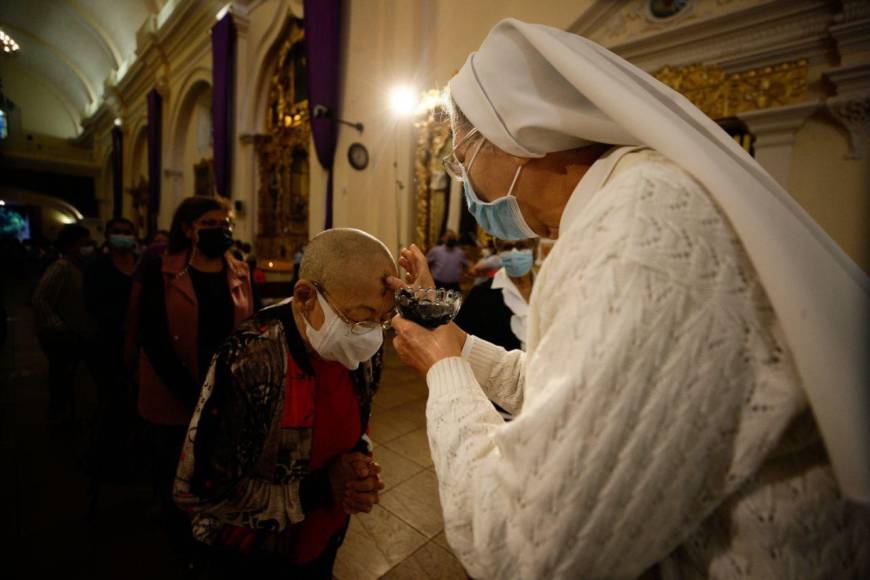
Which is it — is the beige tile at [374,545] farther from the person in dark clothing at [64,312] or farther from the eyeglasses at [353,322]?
the person in dark clothing at [64,312]

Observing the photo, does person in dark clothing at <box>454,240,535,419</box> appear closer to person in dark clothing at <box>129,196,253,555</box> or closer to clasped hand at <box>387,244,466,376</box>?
person in dark clothing at <box>129,196,253,555</box>

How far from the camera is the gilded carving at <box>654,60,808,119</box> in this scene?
3.80 meters

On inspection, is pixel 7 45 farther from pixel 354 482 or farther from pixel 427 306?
pixel 427 306

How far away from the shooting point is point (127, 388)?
2.44m

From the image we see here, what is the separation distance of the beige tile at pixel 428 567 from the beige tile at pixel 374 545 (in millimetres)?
43

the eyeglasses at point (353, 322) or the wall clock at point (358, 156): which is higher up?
the wall clock at point (358, 156)

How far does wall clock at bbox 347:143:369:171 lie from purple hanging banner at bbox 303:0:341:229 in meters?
0.71

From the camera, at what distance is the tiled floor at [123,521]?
2.16m

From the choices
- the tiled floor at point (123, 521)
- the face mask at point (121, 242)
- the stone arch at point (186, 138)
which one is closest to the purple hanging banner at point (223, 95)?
the stone arch at point (186, 138)

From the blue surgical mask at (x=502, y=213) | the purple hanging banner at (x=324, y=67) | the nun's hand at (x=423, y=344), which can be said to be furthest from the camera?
the purple hanging banner at (x=324, y=67)

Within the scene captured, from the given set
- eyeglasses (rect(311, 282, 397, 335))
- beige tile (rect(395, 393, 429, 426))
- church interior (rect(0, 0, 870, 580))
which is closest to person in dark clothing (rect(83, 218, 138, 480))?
church interior (rect(0, 0, 870, 580))

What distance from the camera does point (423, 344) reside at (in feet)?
3.26

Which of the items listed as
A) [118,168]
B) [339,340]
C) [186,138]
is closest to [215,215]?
[339,340]

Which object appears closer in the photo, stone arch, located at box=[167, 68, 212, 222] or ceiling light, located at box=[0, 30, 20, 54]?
ceiling light, located at box=[0, 30, 20, 54]
